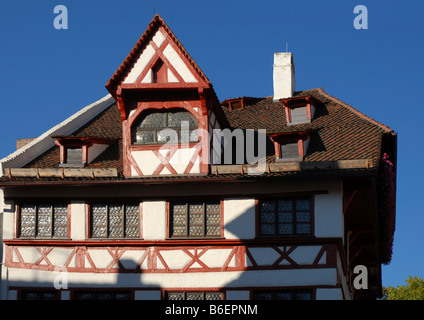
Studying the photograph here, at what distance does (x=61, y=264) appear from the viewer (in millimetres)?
26594

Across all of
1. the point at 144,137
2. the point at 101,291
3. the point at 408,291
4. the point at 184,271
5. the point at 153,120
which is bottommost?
the point at 408,291

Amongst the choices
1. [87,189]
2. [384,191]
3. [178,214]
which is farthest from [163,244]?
[384,191]

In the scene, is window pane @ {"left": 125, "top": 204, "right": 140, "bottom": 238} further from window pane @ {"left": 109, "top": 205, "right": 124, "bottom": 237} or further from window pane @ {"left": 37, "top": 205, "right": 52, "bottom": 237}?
window pane @ {"left": 37, "top": 205, "right": 52, "bottom": 237}

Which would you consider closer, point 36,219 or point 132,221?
point 132,221

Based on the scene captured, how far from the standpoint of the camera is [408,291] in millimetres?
57781

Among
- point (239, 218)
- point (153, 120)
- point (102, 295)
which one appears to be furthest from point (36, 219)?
point (239, 218)

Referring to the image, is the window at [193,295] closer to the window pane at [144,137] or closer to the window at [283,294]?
the window at [283,294]

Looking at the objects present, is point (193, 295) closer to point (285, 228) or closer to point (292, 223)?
point (285, 228)

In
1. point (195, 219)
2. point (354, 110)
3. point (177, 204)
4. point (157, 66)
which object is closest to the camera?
point (195, 219)

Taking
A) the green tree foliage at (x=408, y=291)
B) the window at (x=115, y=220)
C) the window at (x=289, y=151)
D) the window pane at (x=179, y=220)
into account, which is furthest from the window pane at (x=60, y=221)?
the green tree foliage at (x=408, y=291)

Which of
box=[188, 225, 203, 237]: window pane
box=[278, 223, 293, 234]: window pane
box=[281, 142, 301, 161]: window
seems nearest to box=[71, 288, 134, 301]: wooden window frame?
box=[188, 225, 203, 237]: window pane

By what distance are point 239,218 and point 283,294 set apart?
7.99 ft

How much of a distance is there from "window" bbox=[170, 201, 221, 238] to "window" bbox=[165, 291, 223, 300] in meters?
1.60
